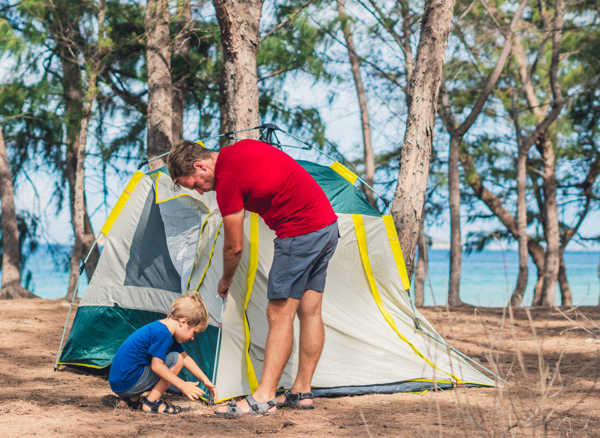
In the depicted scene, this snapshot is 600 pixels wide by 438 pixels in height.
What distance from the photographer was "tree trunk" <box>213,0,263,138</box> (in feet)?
13.2

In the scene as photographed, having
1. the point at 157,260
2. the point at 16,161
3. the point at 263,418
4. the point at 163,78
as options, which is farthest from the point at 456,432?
the point at 16,161

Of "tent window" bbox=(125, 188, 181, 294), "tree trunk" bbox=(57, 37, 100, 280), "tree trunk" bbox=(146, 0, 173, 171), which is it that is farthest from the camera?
"tree trunk" bbox=(57, 37, 100, 280)

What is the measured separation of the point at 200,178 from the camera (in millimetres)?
2305

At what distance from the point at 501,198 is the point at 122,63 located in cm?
692

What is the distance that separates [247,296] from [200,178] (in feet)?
2.73

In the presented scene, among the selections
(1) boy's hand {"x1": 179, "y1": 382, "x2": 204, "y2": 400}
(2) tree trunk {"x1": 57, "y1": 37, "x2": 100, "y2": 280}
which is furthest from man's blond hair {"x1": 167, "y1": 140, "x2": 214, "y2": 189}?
(2) tree trunk {"x1": 57, "y1": 37, "x2": 100, "y2": 280}

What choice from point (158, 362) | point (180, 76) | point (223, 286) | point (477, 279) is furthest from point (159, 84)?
point (477, 279)

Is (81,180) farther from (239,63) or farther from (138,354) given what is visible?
(138,354)

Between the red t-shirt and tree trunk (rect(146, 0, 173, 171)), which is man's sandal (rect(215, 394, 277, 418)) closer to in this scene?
the red t-shirt

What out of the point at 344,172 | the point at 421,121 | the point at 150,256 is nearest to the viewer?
the point at 150,256

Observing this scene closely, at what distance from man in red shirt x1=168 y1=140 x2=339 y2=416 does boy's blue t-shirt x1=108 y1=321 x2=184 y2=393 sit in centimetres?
36

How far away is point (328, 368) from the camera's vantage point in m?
2.90

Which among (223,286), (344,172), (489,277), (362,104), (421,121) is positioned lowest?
(489,277)

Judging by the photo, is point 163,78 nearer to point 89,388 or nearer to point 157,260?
point 157,260
